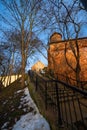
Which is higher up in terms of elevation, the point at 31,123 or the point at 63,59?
the point at 63,59

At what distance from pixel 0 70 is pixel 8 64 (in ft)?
5.83

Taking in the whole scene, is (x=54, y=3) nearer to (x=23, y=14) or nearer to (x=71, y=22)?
(x=71, y=22)

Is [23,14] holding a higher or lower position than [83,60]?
higher

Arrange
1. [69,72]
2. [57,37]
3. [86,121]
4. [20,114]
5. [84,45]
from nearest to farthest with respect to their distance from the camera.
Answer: [86,121] → [20,114] → [69,72] → [84,45] → [57,37]

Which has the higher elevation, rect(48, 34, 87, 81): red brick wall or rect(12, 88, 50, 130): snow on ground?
rect(48, 34, 87, 81): red brick wall

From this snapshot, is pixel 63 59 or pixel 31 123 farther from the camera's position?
pixel 63 59

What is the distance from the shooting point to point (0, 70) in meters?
28.2

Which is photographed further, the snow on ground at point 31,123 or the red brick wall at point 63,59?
the red brick wall at point 63,59

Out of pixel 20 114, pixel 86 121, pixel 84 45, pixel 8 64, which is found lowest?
pixel 20 114

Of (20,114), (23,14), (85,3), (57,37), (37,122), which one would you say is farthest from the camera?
(57,37)

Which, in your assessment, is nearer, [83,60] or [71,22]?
[71,22]

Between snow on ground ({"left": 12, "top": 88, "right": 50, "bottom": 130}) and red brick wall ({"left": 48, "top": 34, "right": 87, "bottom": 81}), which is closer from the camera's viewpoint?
snow on ground ({"left": 12, "top": 88, "right": 50, "bottom": 130})

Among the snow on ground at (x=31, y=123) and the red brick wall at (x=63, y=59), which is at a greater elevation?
the red brick wall at (x=63, y=59)

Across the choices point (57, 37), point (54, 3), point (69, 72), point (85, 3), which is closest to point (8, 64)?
point (57, 37)
